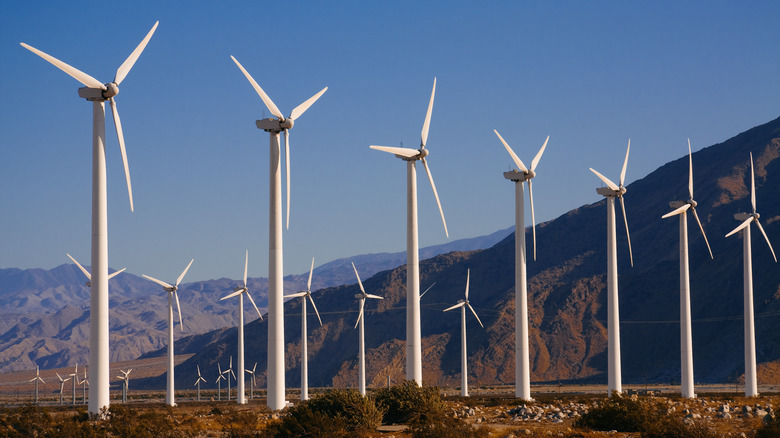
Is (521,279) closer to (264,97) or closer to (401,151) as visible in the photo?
(401,151)

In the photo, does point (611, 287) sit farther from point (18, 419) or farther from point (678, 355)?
point (678, 355)

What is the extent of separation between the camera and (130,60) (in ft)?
136

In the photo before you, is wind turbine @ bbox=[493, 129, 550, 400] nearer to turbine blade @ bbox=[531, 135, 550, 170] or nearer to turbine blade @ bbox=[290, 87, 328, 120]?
turbine blade @ bbox=[531, 135, 550, 170]

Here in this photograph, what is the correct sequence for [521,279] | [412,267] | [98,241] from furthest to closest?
1. [521,279]
2. [412,267]
3. [98,241]

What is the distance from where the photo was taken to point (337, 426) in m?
35.0

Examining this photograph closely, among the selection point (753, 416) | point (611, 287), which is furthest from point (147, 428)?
point (611, 287)

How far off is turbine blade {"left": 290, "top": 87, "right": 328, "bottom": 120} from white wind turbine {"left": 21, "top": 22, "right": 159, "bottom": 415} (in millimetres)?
12421

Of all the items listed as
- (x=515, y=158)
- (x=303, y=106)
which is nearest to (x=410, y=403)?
(x=303, y=106)

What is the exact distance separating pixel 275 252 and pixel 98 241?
414 inches

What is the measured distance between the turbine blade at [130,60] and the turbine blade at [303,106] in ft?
29.1

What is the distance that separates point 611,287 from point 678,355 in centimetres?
12564

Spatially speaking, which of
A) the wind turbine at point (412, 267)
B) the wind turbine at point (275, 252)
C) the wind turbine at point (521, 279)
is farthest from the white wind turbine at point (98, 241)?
the wind turbine at point (521, 279)

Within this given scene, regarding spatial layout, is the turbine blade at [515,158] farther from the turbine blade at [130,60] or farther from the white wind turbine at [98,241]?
the white wind turbine at [98,241]

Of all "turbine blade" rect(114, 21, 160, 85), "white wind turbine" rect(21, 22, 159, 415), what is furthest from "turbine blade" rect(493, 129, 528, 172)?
"white wind turbine" rect(21, 22, 159, 415)
